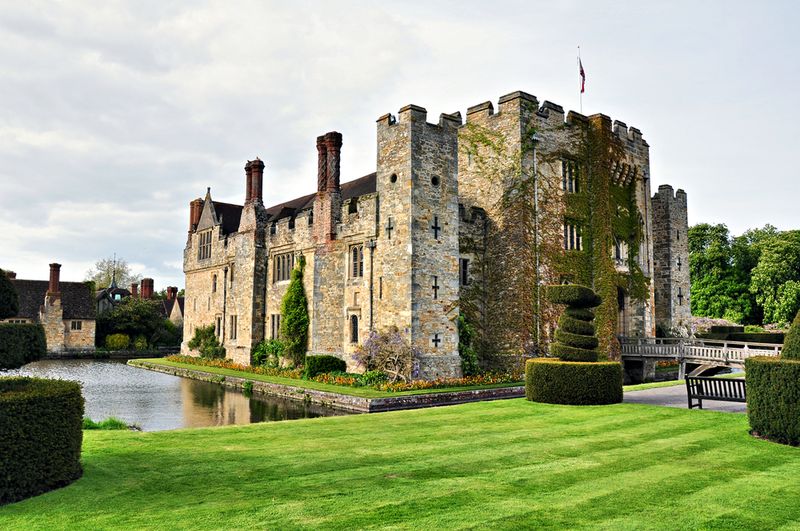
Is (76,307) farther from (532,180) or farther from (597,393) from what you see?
(597,393)

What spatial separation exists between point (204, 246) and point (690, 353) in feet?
107

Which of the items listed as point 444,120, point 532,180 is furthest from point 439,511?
point 532,180

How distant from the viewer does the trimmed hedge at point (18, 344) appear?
7.94m

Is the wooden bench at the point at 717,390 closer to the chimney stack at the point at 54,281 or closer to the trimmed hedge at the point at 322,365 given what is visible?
the trimmed hedge at the point at 322,365

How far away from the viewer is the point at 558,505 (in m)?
7.07

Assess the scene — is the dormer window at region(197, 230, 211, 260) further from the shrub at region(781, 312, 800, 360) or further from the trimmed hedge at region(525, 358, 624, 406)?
the shrub at region(781, 312, 800, 360)

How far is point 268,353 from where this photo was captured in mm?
33188

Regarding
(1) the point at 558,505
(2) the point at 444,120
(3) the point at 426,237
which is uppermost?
(2) the point at 444,120

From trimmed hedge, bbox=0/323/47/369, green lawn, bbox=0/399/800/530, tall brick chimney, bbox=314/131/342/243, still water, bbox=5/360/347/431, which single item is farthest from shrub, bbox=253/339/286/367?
trimmed hedge, bbox=0/323/47/369

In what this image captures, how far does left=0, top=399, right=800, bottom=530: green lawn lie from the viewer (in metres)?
6.61

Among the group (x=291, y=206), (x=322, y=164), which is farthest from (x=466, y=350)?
(x=291, y=206)

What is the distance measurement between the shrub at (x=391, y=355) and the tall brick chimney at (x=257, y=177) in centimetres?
1500

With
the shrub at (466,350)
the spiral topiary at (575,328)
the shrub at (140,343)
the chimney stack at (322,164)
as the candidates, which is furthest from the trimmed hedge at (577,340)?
the shrub at (140,343)

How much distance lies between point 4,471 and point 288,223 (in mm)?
26182
